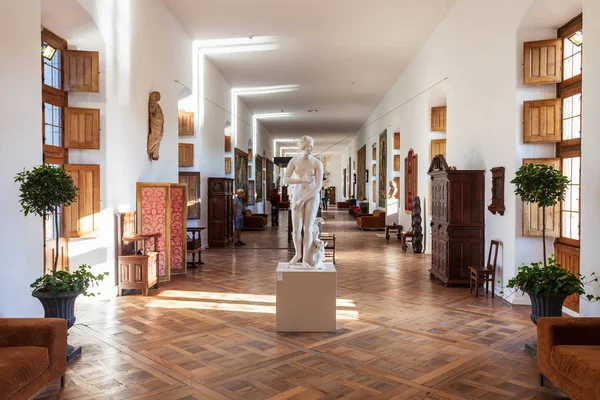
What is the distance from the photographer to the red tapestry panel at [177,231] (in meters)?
9.39

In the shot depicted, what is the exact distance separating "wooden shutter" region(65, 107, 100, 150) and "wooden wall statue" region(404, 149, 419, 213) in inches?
350

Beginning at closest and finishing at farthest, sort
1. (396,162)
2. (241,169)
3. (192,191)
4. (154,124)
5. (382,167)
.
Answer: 1. (154,124)
2. (192,191)
3. (396,162)
4. (241,169)
5. (382,167)

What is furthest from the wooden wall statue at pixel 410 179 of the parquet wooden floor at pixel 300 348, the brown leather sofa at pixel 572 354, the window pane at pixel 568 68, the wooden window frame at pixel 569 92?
the brown leather sofa at pixel 572 354

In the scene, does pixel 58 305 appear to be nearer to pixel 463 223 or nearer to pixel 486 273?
pixel 486 273

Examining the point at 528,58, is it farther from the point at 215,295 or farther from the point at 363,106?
the point at 363,106

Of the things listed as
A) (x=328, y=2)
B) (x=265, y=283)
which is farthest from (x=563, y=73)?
(x=265, y=283)

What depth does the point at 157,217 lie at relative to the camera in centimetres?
883

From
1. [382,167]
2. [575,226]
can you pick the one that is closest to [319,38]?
[575,226]

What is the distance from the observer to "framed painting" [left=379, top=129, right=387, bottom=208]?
19.3 meters

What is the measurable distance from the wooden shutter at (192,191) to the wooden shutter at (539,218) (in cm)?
851

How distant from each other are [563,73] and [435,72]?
16.6 feet

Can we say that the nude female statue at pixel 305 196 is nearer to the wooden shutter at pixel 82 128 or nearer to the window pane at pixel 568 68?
the wooden shutter at pixel 82 128

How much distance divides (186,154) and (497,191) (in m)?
8.05

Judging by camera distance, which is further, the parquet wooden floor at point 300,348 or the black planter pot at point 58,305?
the black planter pot at point 58,305
